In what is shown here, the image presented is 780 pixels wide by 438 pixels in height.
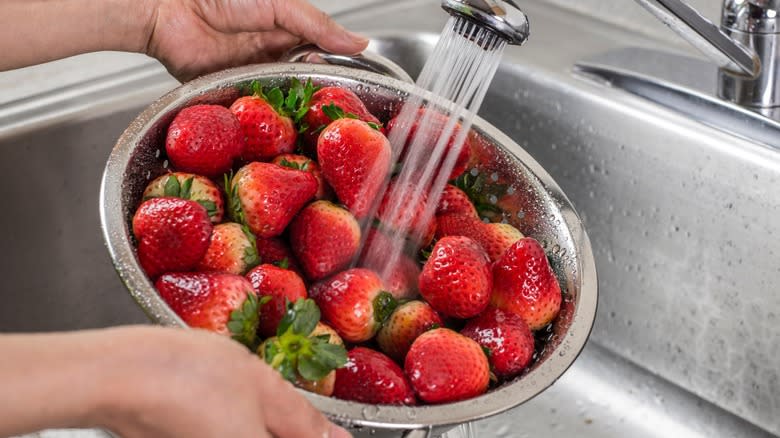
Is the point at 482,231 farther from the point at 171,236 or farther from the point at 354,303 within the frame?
the point at 171,236

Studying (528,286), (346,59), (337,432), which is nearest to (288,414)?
(337,432)

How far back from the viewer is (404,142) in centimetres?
75

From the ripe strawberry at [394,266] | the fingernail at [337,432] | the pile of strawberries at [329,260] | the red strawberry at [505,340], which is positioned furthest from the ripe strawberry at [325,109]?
the fingernail at [337,432]

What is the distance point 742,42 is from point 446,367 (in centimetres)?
49

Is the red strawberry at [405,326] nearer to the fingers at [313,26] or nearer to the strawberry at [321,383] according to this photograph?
the strawberry at [321,383]

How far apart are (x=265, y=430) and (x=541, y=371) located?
195mm

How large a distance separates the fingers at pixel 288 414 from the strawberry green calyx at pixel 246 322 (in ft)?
0.33

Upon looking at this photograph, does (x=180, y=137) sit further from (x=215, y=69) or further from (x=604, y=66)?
(x=604, y=66)

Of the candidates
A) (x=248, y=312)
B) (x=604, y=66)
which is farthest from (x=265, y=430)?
(x=604, y=66)

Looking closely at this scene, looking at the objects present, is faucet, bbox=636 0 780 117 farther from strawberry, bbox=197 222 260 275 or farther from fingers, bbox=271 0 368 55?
strawberry, bbox=197 222 260 275

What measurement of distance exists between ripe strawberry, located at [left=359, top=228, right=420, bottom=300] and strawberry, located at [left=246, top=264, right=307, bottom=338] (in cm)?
7

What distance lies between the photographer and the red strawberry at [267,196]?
663 mm

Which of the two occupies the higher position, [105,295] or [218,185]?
[218,185]

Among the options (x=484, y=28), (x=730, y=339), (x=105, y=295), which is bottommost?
(x=105, y=295)
